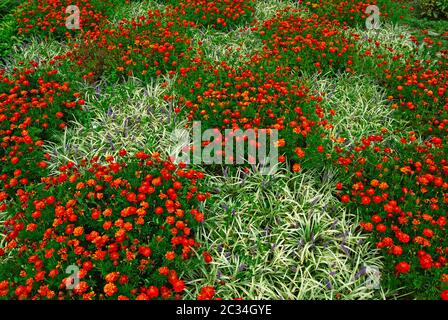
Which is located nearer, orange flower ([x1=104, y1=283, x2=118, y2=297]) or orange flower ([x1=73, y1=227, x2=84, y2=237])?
orange flower ([x1=104, y1=283, x2=118, y2=297])

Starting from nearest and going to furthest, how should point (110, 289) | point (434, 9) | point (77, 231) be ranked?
point (110, 289) → point (77, 231) → point (434, 9)

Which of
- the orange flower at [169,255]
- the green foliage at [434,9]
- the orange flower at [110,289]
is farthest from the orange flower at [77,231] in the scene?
the green foliage at [434,9]

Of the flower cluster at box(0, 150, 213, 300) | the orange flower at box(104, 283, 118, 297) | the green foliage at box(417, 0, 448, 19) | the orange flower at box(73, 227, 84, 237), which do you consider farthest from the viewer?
the green foliage at box(417, 0, 448, 19)

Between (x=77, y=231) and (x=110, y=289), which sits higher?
(x=77, y=231)

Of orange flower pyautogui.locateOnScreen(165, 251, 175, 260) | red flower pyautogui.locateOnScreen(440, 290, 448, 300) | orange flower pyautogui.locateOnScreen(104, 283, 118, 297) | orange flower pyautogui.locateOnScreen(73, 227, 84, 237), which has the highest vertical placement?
orange flower pyautogui.locateOnScreen(73, 227, 84, 237)

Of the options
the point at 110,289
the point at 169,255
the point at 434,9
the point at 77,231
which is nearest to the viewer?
the point at 110,289

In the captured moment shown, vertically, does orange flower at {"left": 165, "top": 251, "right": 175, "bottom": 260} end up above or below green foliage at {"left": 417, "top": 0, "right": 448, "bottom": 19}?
below

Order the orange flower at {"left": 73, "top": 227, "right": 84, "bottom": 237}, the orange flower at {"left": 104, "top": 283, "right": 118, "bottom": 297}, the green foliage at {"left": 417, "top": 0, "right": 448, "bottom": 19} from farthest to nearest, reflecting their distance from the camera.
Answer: the green foliage at {"left": 417, "top": 0, "right": 448, "bottom": 19} < the orange flower at {"left": 73, "top": 227, "right": 84, "bottom": 237} < the orange flower at {"left": 104, "top": 283, "right": 118, "bottom": 297}

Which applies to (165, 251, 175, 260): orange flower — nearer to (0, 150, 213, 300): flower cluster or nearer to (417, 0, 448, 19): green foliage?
(0, 150, 213, 300): flower cluster

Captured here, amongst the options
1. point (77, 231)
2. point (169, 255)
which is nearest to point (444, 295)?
point (169, 255)

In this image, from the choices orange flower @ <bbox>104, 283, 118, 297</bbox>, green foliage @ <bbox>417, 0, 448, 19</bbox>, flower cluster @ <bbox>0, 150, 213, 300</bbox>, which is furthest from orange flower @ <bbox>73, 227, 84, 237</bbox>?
green foliage @ <bbox>417, 0, 448, 19</bbox>

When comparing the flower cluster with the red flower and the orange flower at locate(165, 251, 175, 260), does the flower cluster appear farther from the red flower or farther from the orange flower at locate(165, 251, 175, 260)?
the red flower

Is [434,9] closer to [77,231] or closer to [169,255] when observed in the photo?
[169,255]

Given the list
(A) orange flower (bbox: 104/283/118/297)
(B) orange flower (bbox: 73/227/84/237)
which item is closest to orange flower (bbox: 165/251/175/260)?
(A) orange flower (bbox: 104/283/118/297)
